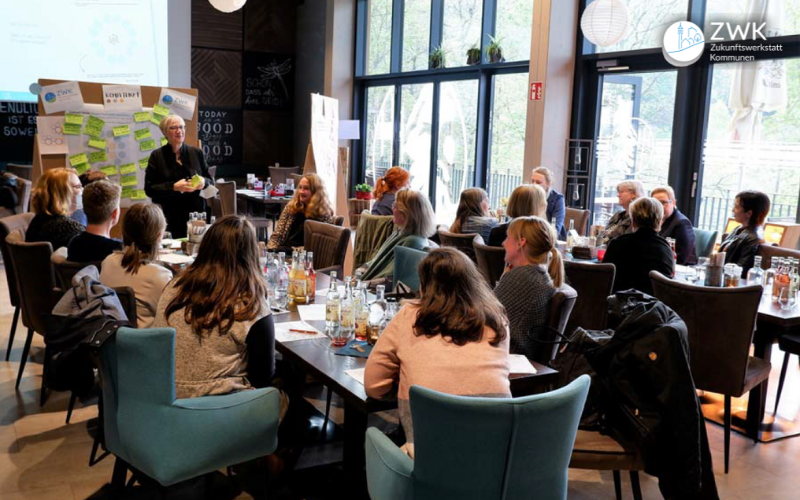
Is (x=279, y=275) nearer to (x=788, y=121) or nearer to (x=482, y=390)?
(x=482, y=390)

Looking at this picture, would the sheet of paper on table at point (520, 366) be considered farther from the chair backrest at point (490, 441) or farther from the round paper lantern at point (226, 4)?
the round paper lantern at point (226, 4)

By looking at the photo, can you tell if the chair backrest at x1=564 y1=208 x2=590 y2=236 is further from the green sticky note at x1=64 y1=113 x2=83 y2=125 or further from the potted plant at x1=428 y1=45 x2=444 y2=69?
the green sticky note at x1=64 y1=113 x2=83 y2=125

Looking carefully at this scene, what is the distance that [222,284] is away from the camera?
270cm

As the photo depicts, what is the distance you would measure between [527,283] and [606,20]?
424 centimetres

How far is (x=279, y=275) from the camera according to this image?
384 cm

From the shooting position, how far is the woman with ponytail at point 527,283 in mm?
3279

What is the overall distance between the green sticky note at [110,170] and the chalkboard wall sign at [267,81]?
6485mm

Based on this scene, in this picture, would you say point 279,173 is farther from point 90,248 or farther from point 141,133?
point 90,248

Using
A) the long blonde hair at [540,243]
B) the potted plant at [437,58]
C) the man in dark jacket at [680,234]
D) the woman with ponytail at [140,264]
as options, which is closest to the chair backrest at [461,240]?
the man in dark jacket at [680,234]

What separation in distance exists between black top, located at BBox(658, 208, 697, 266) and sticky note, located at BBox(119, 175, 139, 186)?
4699 millimetres

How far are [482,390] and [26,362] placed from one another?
3.73 m

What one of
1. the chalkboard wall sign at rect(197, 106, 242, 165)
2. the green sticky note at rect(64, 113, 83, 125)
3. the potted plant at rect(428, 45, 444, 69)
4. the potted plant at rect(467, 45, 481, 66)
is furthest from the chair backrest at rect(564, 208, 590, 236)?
the chalkboard wall sign at rect(197, 106, 242, 165)

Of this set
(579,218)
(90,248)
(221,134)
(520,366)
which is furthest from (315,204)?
(221,134)

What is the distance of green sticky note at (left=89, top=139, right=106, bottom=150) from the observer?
6750 millimetres
